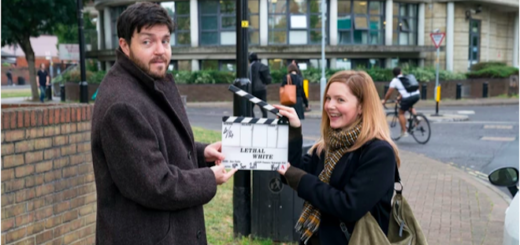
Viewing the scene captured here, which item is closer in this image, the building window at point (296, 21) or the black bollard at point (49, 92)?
the building window at point (296, 21)

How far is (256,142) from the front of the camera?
2.98 m

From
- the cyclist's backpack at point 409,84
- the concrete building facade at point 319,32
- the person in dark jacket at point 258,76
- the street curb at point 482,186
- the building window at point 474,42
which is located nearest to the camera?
the street curb at point 482,186

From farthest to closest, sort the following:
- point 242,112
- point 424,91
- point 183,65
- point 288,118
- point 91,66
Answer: point 91,66 → point 183,65 → point 424,91 → point 242,112 → point 288,118

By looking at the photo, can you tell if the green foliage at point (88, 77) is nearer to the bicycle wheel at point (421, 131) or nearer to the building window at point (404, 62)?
the building window at point (404, 62)

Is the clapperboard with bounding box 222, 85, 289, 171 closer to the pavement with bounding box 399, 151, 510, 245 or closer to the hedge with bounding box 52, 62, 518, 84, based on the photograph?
the pavement with bounding box 399, 151, 510, 245

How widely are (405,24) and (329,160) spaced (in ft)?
104

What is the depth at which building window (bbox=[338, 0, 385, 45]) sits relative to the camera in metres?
30.7

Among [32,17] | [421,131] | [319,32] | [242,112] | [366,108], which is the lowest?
[421,131]

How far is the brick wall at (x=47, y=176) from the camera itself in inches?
161

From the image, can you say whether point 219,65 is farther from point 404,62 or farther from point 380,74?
point 404,62

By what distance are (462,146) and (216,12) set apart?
20.6 metres

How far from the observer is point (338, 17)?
30625 mm

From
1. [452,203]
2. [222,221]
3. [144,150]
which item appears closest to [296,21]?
[452,203]

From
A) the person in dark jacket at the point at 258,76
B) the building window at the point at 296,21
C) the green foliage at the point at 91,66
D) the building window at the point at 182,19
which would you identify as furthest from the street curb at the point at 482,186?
the green foliage at the point at 91,66
